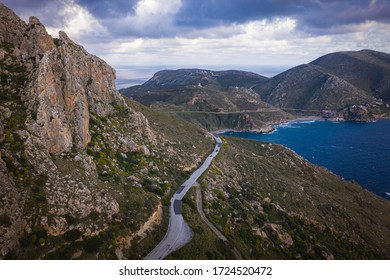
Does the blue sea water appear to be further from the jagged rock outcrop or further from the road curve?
the jagged rock outcrop

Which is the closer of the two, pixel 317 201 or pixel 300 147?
pixel 317 201

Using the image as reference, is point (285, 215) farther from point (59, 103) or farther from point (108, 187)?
point (59, 103)

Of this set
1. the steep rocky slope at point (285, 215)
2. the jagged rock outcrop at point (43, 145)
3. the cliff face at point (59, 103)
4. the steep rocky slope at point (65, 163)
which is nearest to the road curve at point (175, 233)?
the steep rocky slope at point (285, 215)

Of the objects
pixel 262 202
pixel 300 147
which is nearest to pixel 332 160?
pixel 300 147

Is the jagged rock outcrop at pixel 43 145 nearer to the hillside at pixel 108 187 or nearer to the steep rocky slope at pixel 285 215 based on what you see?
the hillside at pixel 108 187

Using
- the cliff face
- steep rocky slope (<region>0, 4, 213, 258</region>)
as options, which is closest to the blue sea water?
steep rocky slope (<region>0, 4, 213, 258</region>)

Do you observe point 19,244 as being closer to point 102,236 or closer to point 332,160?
point 102,236
